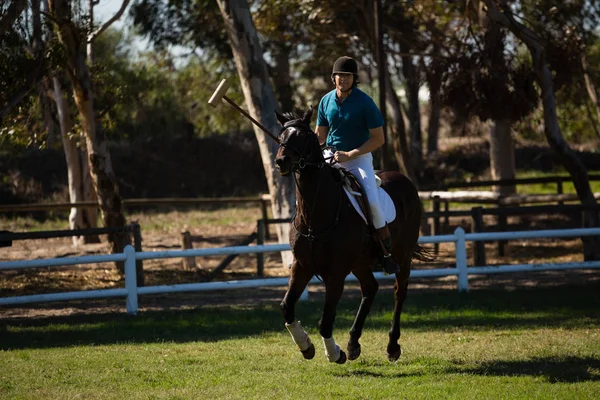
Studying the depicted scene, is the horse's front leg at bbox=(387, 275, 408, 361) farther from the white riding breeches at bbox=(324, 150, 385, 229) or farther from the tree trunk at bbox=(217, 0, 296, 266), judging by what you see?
the tree trunk at bbox=(217, 0, 296, 266)

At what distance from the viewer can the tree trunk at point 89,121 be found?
1591 centimetres

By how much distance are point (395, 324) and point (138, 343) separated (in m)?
3.30

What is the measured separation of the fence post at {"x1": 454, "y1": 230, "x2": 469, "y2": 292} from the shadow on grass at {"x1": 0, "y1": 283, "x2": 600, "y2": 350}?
0.64 feet

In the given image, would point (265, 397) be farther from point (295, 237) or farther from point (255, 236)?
point (255, 236)

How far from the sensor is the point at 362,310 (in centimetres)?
899

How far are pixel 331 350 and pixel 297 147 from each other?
2047 mm

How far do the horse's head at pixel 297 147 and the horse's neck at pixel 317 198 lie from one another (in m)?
0.17

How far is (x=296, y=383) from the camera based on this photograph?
7.69 metres

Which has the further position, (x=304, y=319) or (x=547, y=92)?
→ (x=547, y=92)

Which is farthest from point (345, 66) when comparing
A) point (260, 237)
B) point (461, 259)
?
point (260, 237)

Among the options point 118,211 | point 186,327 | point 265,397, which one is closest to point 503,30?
point 118,211

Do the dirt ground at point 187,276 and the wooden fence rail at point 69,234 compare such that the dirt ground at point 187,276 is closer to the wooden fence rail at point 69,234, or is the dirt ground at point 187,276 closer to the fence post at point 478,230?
the fence post at point 478,230

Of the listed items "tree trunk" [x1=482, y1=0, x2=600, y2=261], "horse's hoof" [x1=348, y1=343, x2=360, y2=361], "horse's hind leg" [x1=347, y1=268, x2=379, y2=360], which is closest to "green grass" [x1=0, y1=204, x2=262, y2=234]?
"tree trunk" [x1=482, y1=0, x2=600, y2=261]

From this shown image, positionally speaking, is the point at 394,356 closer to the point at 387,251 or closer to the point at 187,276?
the point at 387,251
